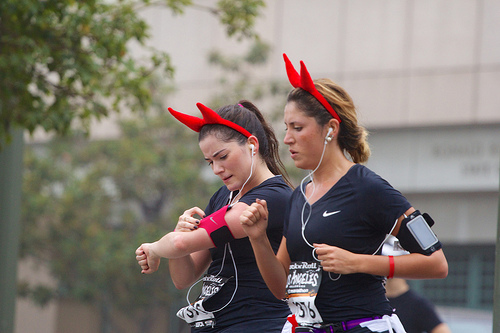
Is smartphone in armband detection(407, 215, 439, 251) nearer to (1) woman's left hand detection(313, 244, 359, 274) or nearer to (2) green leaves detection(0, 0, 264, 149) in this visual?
(1) woman's left hand detection(313, 244, 359, 274)

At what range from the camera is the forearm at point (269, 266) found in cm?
321

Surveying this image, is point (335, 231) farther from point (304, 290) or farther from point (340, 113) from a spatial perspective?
point (340, 113)

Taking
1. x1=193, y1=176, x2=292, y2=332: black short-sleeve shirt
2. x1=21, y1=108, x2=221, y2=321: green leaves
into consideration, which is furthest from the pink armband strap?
x1=21, y1=108, x2=221, y2=321: green leaves

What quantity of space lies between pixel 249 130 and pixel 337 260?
1.02 m

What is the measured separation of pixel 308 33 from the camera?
19516mm

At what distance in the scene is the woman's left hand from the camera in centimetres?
285

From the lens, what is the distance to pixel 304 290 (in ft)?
9.97

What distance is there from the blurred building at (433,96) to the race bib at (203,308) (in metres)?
14.7

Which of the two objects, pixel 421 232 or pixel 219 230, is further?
pixel 219 230

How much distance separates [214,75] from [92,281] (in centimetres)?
651

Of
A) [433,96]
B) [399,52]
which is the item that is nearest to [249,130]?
[433,96]

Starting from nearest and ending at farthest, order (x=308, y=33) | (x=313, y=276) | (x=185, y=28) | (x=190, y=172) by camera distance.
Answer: (x=313, y=276), (x=190, y=172), (x=308, y=33), (x=185, y=28)

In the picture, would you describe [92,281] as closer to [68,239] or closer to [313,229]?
[68,239]

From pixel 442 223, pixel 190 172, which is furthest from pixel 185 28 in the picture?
pixel 442 223
